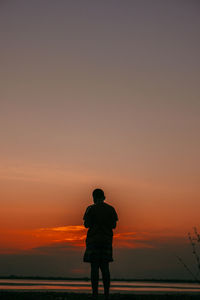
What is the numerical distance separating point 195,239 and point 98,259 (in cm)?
320

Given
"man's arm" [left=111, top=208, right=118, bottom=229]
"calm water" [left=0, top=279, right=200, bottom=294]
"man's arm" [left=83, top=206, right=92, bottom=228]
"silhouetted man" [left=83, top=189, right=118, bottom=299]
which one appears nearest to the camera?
"silhouetted man" [left=83, top=189, right=118, bottom=299]

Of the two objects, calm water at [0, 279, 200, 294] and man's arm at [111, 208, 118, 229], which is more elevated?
calm water at [0, 279, 200, 294]

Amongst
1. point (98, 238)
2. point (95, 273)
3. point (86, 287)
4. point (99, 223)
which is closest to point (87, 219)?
point (99, 223)

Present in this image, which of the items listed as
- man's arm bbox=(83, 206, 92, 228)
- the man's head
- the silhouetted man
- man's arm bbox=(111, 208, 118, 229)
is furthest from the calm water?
the man's head

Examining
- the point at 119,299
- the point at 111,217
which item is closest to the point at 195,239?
the point at 111,217

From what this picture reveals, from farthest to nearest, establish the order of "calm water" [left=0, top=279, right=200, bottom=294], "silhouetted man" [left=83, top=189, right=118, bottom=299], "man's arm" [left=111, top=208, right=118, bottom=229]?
"calm water" [left=0, top=279, right=200, bottom=294] → "man's arm" [left=111, top=208, right=118, bottom=229] → "silhouetted man" [left=83, top=189, right=118, bottom=299]

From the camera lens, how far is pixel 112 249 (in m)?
9.39

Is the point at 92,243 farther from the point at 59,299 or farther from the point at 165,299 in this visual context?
the point at 165,299

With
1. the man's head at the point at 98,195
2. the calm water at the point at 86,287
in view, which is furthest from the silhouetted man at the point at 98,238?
the calm water at the point at 86,287

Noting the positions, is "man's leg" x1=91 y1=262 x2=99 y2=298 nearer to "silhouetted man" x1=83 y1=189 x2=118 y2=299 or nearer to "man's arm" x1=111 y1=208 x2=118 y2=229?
"silhouetted man" x1=83 y1=189 x2=118 y2=299

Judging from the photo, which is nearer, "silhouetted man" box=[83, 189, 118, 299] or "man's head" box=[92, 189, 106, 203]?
"silhouetted man" box=[83, 189, 118, 299]

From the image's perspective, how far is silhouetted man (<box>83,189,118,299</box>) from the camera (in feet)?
30.1

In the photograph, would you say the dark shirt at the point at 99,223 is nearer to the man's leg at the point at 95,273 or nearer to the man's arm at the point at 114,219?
the man's arm at the point at 114,219

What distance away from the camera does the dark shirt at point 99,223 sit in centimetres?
922
